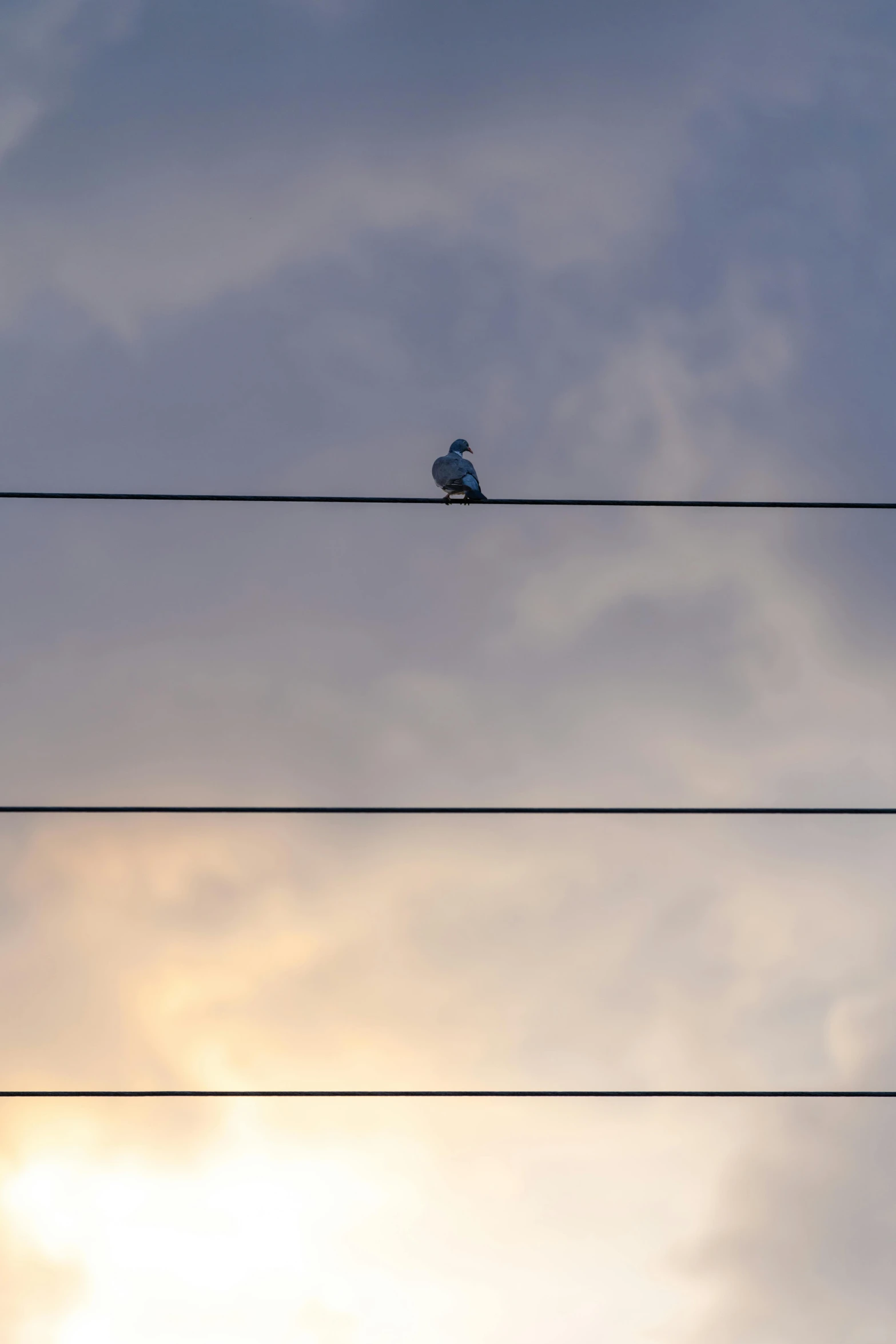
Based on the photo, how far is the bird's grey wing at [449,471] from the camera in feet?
76.2

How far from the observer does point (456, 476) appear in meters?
23.2

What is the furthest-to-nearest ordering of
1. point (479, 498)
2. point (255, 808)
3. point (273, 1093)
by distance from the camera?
point (479, 498), point (273, 1093), point (255, 808)

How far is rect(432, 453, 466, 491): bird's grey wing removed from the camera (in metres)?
23.2

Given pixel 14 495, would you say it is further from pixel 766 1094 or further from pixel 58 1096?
pixel 766 1094

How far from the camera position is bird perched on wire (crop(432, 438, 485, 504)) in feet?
75.6

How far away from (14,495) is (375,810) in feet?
14.2

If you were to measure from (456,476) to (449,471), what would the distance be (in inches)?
9.9

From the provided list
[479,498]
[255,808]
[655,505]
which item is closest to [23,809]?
[255,808]

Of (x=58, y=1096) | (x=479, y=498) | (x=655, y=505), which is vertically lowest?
(x=58, y=1096)

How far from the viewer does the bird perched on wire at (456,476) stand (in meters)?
23.0

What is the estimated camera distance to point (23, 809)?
1703 centimetres

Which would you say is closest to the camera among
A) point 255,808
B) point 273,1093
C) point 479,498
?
point 255,808

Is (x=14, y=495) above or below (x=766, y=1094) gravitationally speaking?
above

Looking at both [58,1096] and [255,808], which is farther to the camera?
[58,1096]
